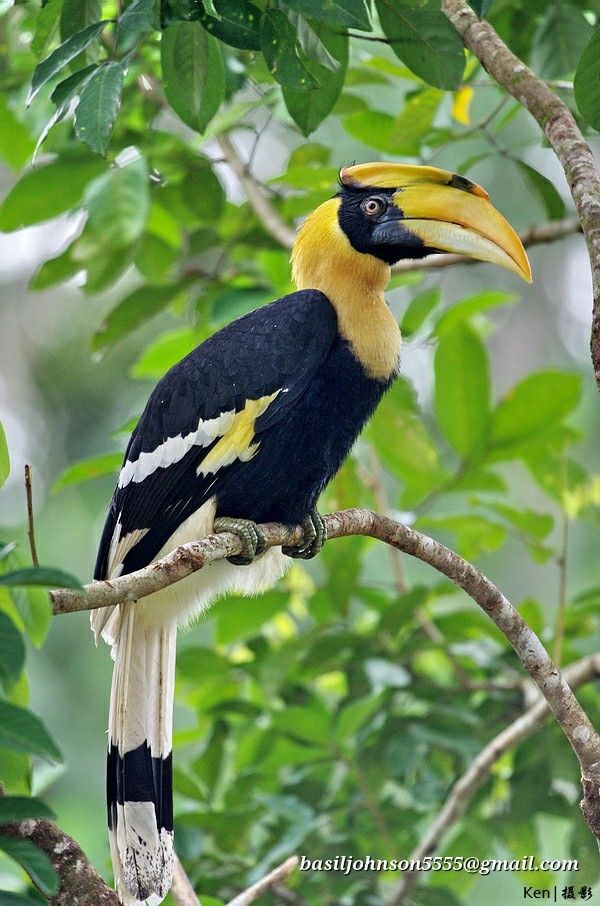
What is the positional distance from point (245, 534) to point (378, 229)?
0.85 m

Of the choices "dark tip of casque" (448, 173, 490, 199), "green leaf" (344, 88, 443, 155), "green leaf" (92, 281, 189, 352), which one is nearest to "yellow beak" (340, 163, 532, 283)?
"dark tip of casque" (448, 173, 490, 199)

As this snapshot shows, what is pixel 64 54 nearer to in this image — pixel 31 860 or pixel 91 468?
pixel 31 860

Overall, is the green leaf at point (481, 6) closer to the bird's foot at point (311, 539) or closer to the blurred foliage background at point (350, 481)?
the blurred foliage background at point (350, 481)

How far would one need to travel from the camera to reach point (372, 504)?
3393mm

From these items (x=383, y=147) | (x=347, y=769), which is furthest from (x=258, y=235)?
(x=347, y=769)

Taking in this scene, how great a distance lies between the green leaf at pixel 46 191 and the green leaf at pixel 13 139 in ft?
0.59

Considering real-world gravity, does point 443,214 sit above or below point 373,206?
below

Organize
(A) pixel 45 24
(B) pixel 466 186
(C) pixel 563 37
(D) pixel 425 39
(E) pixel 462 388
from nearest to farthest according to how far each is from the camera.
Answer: (A) pixel 45 24 < (D) pixel 425 39 < (C) pixel 563 37 < (B) pixel 466 186 < (E) pixel 462 388

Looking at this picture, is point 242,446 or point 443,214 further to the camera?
point 443,214

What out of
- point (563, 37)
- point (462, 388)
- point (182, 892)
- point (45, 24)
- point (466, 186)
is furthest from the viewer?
point (462, 388)

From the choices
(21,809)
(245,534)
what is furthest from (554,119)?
(21,809)

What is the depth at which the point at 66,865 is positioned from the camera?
6.14ft

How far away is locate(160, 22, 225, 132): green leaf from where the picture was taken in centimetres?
188

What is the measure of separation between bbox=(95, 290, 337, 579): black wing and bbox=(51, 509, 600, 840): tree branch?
210 mm
